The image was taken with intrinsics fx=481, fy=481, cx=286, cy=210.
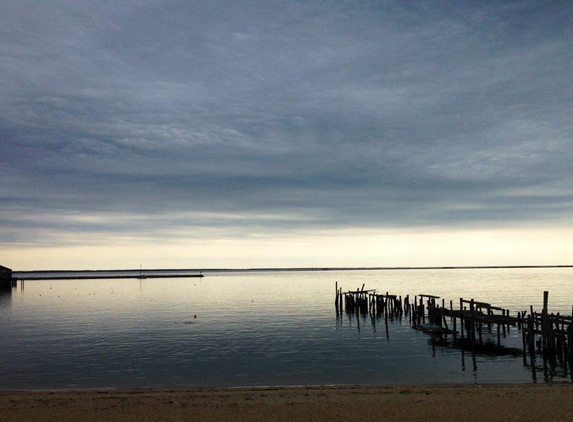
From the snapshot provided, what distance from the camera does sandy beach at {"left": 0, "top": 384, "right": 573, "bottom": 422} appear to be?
16.8 meters

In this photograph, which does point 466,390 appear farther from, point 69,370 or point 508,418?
point 69,370

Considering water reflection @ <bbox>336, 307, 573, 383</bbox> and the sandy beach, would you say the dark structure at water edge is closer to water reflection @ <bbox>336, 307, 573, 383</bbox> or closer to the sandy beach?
water reflection @ <bbox>336, 307, 573, 383</bbox>

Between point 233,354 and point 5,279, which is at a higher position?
point 5,279

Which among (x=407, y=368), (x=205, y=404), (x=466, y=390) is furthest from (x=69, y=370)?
(x=466, y=390)

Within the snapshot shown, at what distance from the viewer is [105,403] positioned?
18.7 meters

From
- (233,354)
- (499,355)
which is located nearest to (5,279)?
(233,354)

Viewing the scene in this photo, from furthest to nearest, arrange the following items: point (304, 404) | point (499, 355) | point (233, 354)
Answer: point (233, 354) → point (499, 355) → point (304, 404)

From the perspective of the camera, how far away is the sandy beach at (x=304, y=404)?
1680cm

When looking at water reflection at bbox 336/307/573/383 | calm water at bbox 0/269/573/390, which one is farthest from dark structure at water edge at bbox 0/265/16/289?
water reflection at bbox 336/307/573/383

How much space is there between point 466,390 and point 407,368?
8.06m

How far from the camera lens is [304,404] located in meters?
18.5

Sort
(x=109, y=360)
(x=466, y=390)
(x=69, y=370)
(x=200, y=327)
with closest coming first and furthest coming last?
(x=466, y=390) → (x=69, y=370) → (x=109, y=360) → (x=200, y=327)

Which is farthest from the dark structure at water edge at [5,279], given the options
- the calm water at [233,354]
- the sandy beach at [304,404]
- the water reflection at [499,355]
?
the sandy beach at [304,404]

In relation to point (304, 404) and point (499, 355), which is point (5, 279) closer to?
point (499, 355)
